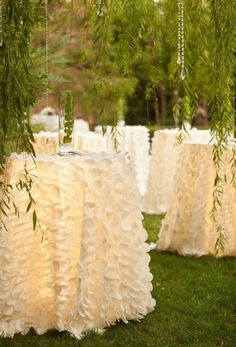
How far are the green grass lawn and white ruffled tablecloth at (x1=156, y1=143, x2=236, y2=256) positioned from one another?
4.4 inches

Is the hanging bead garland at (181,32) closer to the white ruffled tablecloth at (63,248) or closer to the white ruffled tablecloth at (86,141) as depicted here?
the white ruffled tablecloth at (63,248)

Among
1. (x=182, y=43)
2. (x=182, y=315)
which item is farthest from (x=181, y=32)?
(x=182, y=315)

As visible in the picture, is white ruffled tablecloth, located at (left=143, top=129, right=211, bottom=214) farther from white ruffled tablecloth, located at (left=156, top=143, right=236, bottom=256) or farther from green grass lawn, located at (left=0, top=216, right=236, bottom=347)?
green grass lawn, located at (left=0, top=216, right=236, bottom=347)

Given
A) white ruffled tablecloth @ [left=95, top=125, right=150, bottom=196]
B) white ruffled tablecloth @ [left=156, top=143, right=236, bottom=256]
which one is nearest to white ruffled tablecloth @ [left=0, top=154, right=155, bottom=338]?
white ruffled tablecloth @ [left=156, top=143, right=236, bottom=256]

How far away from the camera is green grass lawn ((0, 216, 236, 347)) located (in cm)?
213

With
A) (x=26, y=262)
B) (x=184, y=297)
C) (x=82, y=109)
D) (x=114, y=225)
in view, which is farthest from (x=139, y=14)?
(x=82, y=109)

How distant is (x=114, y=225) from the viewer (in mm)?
2184

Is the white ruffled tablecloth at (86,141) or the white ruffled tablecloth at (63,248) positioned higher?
the white ruffled tablecloth at (86,141)

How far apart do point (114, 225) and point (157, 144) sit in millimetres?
2876

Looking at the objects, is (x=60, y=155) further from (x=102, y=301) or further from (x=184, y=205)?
(x=184, y=205)

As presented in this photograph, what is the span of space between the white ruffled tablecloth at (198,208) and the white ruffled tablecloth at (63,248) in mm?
1244

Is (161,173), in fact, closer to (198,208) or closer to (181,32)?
(198,208)

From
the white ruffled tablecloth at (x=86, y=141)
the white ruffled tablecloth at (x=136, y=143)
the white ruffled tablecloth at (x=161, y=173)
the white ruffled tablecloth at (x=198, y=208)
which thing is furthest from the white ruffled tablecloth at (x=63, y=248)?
the white ruffled tablecloth at (x=136, y=143)

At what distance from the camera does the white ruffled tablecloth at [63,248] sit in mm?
2076
